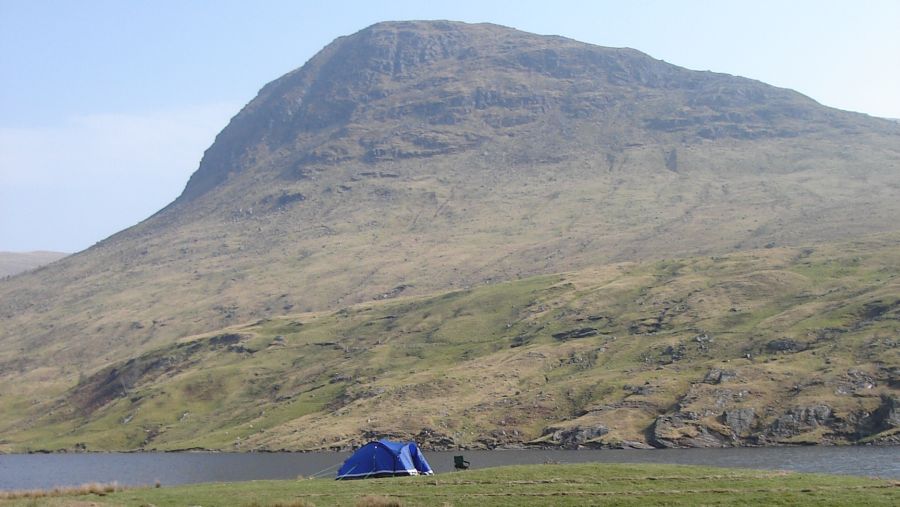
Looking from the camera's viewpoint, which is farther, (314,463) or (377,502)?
(314,463)

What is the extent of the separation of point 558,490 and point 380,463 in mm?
19550

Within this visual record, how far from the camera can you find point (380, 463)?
58125 millimetres

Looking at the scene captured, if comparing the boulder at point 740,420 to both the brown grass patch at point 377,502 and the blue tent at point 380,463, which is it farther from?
the brown grass patch at point 377,502

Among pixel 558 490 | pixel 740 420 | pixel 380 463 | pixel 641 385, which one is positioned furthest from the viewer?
pixel 641 385

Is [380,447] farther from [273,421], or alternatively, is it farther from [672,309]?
[672,309]

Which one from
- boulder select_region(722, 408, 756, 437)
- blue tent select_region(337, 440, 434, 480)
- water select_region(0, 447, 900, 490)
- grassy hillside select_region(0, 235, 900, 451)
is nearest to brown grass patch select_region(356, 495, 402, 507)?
blue tent select_region(337, 440, 434, 480)

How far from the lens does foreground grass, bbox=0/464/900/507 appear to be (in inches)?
1518

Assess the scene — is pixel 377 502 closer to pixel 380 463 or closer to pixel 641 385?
pixel 380 463

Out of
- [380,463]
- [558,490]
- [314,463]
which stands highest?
[558,490]

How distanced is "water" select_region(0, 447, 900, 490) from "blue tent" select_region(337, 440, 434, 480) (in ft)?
48.8

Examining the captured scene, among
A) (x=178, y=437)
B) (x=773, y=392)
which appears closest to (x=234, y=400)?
(x=178, y=437)

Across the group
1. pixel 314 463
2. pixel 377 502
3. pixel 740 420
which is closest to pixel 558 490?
pixel 377 502

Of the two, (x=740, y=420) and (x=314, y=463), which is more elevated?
(x=314, y=463)

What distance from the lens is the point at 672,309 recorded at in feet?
615
